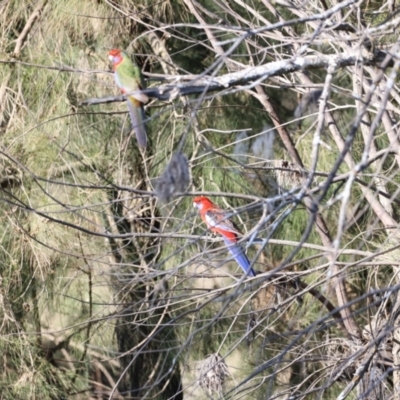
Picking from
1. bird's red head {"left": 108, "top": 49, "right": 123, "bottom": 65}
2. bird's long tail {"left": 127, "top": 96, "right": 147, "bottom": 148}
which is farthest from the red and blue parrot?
bird's red head {"left": 108, "top": 49, "right": 123, "bottom": 65}

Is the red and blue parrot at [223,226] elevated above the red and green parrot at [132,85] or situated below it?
below

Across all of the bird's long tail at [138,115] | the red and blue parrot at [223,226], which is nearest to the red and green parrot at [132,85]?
the bird's long tail at [138,115]

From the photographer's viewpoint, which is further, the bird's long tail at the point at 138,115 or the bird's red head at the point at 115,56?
the bird's red head at the point at 115,56

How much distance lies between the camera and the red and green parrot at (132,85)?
2.35 m

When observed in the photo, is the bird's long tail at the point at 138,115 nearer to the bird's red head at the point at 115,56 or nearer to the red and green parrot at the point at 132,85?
the red and green parrot at the point at 132,85

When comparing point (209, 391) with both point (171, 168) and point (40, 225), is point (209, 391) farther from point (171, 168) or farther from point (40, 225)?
point (40, 225)

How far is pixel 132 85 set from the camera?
258 centimetres

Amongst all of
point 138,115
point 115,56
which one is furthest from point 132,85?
point 115,56

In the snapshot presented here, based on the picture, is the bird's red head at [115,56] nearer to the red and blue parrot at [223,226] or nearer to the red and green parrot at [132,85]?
the red and green parrot at [132,85]

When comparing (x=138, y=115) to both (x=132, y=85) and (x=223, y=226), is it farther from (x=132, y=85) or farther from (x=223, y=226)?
(x=223, y=226)

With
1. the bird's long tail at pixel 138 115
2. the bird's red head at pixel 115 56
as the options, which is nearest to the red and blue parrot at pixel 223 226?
the bird's long tail at pixel 138 115

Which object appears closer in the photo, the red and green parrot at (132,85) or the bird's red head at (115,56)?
the red and green parrot at (132,85)

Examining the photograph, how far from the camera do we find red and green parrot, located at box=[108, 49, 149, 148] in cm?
235

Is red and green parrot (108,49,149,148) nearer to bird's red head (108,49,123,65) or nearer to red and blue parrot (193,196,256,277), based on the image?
bird's red head (108,49,123,65)
